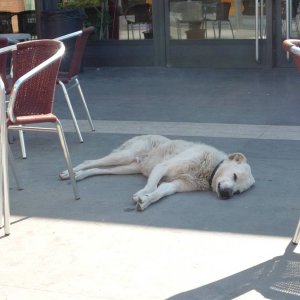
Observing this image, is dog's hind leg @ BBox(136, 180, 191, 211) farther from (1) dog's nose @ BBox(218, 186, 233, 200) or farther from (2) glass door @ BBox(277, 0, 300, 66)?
(2) glass door @ BBox(277, 0, 300, 66)

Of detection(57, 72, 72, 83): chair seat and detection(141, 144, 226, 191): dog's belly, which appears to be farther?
detection(57, 72, 72, 83): chair seat

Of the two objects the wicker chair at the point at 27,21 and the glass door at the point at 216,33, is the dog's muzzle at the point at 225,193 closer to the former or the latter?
the glass door at the point at 216,33

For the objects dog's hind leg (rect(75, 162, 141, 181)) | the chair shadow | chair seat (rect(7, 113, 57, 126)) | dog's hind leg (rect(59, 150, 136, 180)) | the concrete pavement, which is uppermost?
chair seat (rect(7, 113, 57, 126))

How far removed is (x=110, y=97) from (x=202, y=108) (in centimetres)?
166

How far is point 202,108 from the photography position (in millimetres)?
9086

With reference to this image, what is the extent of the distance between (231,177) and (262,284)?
1.57m

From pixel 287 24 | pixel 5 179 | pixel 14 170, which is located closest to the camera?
pixel 5 179

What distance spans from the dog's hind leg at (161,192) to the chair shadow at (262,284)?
1300 mm

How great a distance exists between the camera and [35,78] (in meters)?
5.30

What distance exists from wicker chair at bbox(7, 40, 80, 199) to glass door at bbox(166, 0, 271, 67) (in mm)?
6621

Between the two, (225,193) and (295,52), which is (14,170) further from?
(295,52)

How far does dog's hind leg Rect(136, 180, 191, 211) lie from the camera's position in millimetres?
5324

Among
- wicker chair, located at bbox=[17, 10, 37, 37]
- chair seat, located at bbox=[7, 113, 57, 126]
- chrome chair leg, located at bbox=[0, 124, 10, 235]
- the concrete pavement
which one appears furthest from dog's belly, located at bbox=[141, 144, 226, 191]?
wicker chair, located at bbox=[17, 10, 37, 37]

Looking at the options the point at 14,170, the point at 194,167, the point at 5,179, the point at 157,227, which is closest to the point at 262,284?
the point at 157,227
